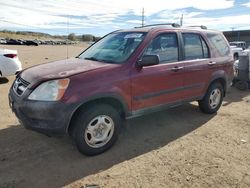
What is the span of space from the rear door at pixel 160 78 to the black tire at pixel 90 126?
453 millimetres

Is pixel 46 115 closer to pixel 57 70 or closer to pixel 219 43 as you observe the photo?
pixel 57 70

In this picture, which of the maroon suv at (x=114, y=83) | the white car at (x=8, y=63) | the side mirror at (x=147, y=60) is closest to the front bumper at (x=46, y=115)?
the maroon suv at (x=114, y=83)

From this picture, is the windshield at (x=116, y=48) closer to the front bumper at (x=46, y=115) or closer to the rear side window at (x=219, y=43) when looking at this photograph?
the front bumper at (x=46, y=115)

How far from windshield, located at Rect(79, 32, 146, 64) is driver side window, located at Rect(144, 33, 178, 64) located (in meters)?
0.23

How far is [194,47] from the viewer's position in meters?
5.48

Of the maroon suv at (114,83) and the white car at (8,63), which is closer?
the maroon suv at (114,83)

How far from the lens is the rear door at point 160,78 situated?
4.44m

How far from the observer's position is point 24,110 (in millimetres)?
3771

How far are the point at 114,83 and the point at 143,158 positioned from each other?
1.19 metres

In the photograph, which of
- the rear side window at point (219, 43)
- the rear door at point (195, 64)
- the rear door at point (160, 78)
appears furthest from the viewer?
the rear side window at point (219, 43)

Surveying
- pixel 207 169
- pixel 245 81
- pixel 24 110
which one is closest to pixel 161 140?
pixel 207 169

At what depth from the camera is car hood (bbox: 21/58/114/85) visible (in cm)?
381

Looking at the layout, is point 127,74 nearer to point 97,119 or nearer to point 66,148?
point 97,119

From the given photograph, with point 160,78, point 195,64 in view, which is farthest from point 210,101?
point 160,78
